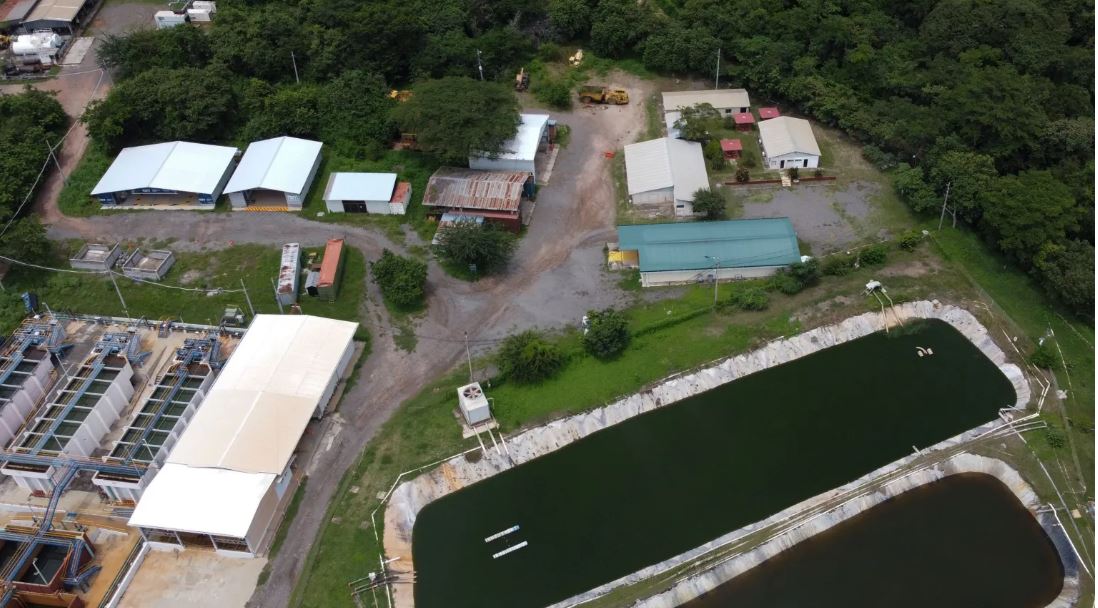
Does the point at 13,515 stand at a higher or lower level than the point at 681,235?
lower

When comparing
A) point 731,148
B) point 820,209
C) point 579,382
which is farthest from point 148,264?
point 820,209

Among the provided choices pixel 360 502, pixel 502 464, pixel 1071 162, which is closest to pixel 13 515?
pixel 360 502

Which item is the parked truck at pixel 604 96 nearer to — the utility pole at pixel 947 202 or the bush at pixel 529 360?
the utility pole at pixel 947 202

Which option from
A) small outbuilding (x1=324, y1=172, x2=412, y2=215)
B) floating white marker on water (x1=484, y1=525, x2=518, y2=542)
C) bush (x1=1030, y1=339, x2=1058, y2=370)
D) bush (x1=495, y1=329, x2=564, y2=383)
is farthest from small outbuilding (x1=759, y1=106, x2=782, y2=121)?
floating white marker on water (x1=484, y1=525, x2=518, y2=542)

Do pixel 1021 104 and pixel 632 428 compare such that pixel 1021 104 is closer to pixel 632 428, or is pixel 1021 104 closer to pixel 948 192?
pixel 948 192

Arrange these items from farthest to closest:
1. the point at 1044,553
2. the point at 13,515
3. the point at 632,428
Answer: the point at 632,428, the point at 13,515, the point at 1044,553

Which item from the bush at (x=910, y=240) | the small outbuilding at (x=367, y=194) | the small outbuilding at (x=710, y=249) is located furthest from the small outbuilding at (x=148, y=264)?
the bush at (x=910, y=240)

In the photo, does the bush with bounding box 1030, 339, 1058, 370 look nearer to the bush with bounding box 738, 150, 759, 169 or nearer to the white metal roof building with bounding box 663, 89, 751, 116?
the bush with bounding box 738, 150, 759, 169
